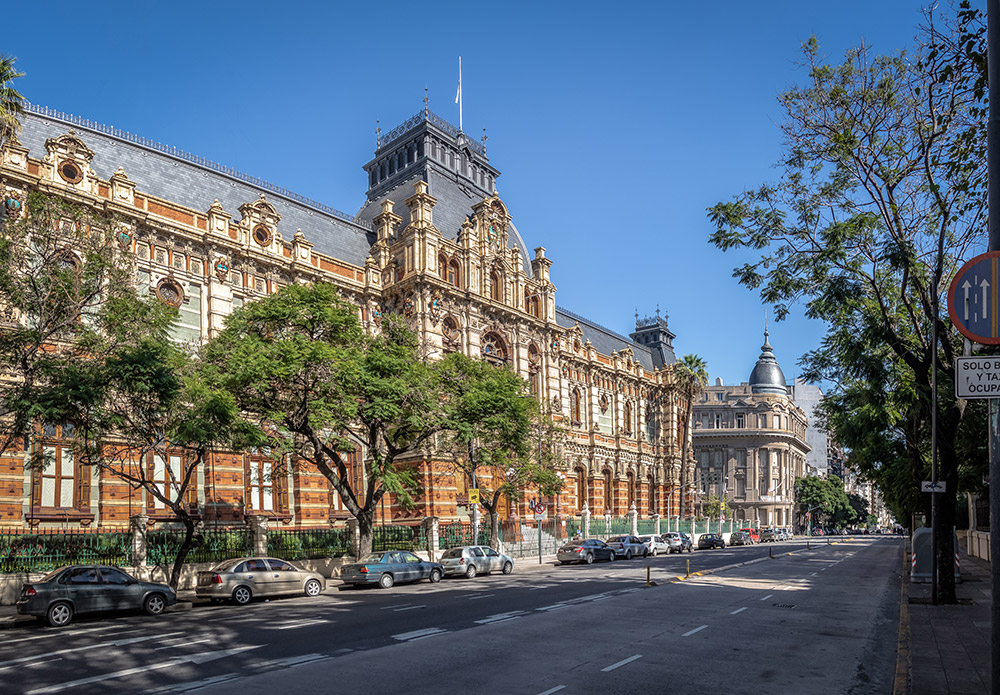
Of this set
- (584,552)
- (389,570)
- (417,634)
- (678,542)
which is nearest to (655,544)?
(678,542)

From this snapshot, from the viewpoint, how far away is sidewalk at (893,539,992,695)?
11727mm

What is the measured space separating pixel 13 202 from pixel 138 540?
14.1 meters

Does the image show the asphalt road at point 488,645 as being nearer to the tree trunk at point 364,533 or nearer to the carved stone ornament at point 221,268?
the tree trunk at point 364,533

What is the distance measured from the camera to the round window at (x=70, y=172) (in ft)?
109

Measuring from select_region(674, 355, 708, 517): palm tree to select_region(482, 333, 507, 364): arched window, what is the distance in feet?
97.8

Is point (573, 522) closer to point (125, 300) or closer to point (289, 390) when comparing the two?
point (289, 390)

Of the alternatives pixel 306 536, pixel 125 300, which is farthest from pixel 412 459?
pixel 125 300

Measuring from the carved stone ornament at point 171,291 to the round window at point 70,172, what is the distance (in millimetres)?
5273

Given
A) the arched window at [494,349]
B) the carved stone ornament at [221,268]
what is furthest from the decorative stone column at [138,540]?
the arched window at [494,349]

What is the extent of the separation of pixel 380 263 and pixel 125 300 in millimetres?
24955

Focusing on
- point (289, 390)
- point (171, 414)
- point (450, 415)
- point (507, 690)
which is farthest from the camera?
point (450, 415)

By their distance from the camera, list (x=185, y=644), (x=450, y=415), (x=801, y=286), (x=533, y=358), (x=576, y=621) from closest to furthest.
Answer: (x=185, y=644) → (x=576, y=621) → (x=801, y=286) → (x=450, y=415) → (x=533, y=358)

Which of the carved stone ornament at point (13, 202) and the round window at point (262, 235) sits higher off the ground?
the round window at point (262, 235)

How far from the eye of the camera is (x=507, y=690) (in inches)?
453
